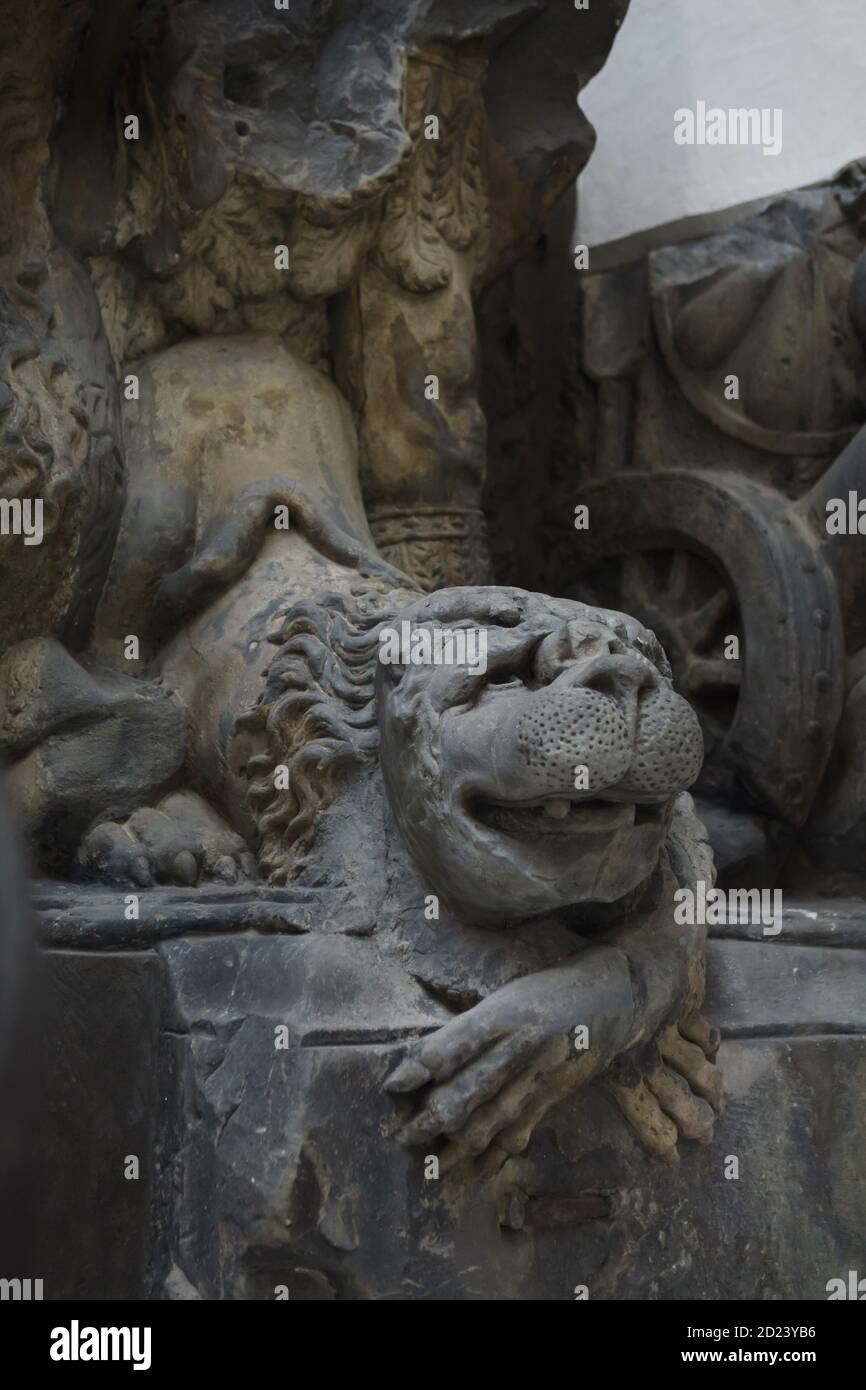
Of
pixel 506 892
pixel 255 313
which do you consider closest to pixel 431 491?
pixel 255 313

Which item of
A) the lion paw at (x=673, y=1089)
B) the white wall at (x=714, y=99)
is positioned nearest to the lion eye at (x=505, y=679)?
the lion paw at (x=673, y=1089)

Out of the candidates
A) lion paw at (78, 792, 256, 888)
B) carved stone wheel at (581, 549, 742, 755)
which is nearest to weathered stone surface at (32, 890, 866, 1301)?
lion paw at (78, 792, 256, 888)

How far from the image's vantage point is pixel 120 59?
2920mm

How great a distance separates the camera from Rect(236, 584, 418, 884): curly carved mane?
2439 millimetres

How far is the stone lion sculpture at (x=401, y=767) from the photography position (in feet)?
6.91

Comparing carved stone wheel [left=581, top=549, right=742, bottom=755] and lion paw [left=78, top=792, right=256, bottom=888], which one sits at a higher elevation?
carved stone wheel [left=581, top=549, right=742, bottom=755]

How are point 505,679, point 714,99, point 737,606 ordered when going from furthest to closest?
point 714,99 → point 737,606 → point 505,679

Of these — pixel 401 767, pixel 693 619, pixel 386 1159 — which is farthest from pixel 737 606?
A: pixel 386 1159

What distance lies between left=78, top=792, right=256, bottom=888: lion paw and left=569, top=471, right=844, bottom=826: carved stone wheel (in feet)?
3.32

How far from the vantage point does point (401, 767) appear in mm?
2273

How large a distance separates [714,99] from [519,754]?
241 centimetres

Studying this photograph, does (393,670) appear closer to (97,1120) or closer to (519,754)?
(519,754)

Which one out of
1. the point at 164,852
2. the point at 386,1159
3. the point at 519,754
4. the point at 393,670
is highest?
the point at 393,670

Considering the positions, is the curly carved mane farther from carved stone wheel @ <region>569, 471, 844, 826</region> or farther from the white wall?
the white wall
